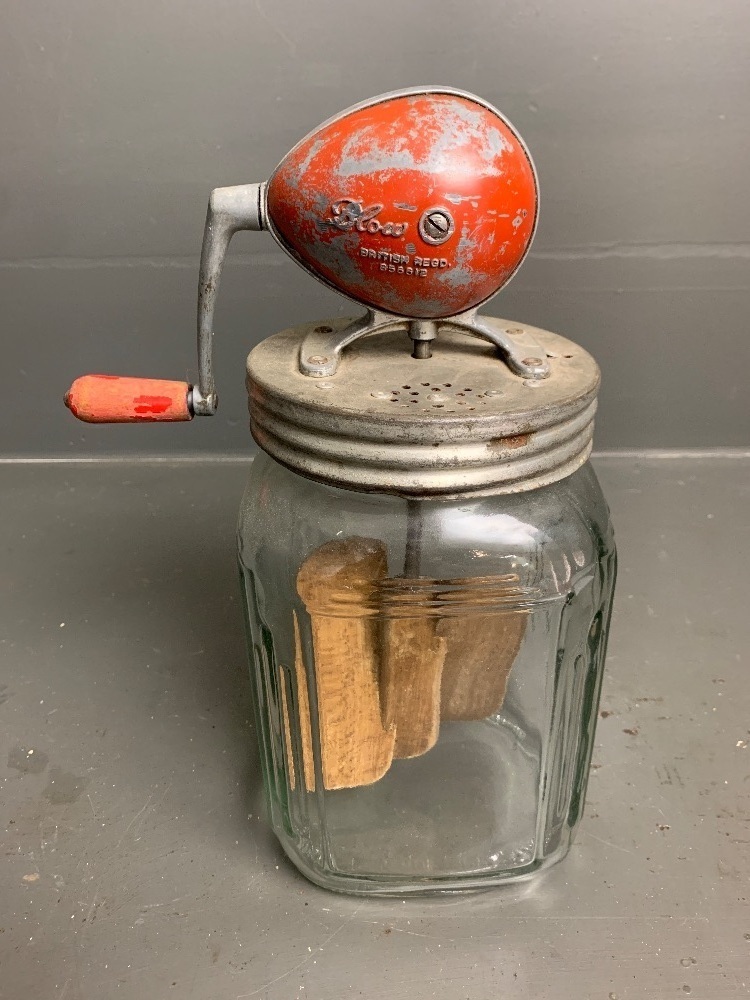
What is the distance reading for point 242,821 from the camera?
0.79 meters

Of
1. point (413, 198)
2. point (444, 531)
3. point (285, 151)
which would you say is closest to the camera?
point (413, 198)

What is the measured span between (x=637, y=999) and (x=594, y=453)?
0.91 metres

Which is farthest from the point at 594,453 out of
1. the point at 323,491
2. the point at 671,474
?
the point at 323,491

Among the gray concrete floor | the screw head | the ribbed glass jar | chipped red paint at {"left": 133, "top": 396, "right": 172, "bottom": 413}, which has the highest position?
the screw head

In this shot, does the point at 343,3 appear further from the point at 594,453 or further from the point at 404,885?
the point at 404,885

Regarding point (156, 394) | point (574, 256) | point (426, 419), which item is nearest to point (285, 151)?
point (574, 256)

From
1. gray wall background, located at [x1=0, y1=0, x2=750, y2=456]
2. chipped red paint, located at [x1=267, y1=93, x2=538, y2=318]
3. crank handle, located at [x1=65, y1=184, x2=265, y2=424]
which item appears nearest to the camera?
chipped red paint, located at [x1=267, y1=93, x2=538, y2=318]

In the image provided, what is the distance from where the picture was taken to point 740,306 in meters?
1.32

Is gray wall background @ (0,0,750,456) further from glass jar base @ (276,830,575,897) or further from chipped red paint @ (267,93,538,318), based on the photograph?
glass jar base @ (276,830,575,897)

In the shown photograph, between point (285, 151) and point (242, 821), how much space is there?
0.85m

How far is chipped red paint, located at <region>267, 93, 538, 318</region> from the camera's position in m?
0.54

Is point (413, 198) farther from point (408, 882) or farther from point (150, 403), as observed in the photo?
point (408, 882)

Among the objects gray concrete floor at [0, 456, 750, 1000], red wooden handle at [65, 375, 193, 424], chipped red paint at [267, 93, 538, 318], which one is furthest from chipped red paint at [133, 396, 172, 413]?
gray concrete floor at [0, 456, 750, 1000]

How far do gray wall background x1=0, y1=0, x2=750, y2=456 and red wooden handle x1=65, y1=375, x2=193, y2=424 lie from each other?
25.1 inches
